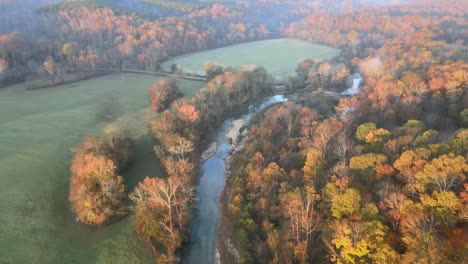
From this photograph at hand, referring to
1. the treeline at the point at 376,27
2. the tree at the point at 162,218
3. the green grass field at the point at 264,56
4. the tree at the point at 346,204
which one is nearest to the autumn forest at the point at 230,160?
the tree at the point at 346,204

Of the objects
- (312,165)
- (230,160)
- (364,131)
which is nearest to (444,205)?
(312,165)

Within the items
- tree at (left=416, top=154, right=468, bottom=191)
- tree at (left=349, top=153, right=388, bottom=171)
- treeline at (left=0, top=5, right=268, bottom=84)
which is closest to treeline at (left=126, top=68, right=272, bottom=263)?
tree at (left=349, top=153, right=388, bottom=171)

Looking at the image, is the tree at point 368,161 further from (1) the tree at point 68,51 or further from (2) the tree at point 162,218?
(1) the tree at point 68,51

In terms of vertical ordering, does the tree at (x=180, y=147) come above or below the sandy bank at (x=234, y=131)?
above

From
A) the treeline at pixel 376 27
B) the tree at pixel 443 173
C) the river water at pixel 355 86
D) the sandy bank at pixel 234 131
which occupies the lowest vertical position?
the sandy bank at pixel 234 131

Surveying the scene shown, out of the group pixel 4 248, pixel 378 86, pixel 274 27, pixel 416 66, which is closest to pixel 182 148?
pixel 4 248

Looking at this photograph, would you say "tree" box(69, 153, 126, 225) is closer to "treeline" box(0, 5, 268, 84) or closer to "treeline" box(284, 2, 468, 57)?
"treeline" box(0, 5, 268, 84)

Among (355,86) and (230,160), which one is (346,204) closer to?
(230,160)
